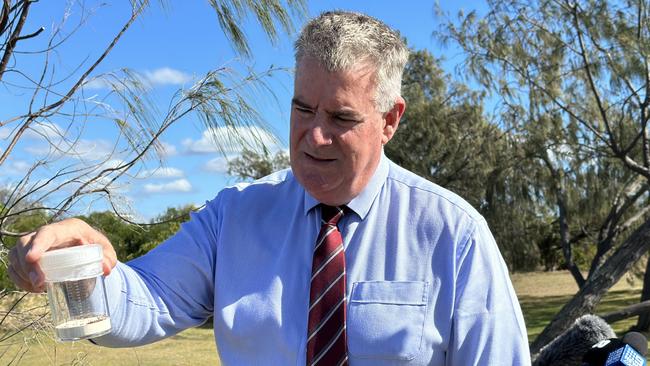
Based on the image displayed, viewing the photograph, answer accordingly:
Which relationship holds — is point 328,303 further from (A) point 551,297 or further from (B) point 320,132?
(A) point 551,297

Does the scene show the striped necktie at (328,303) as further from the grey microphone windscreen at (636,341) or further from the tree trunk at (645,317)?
the tree trunk at (645,317)

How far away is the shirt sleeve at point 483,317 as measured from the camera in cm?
130

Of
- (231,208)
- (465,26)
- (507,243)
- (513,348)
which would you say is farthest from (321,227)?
(507,243)

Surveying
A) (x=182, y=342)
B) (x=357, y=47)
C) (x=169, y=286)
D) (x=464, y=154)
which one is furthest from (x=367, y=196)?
(x=464, y=154)

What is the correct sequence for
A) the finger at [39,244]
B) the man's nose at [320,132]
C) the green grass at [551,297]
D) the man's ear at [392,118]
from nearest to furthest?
the finger at [39,244]
the man's nose at [320,132]
the man's ear at [392,118]
the green grass at [551,297]

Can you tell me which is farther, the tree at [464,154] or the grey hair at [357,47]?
the tree at [464,154]

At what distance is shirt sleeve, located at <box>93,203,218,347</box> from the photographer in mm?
1375

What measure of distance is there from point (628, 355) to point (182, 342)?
37.1 ft

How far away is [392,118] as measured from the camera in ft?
4.75

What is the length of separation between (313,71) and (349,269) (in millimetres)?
404

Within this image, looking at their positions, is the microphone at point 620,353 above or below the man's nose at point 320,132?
below

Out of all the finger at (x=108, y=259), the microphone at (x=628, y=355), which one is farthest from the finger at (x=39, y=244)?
the microphone at (x=628, y=355)

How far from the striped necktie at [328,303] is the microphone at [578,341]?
0.86m

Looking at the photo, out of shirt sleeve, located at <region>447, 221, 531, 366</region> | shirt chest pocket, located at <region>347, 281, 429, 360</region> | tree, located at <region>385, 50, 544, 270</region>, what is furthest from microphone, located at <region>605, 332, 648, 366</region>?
tree, located at <region>385, 50, 544, 270</region>
